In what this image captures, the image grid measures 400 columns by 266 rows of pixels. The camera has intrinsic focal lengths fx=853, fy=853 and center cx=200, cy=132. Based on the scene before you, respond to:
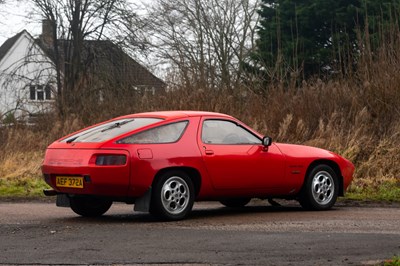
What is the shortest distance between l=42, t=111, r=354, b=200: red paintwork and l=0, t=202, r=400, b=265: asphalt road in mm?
418

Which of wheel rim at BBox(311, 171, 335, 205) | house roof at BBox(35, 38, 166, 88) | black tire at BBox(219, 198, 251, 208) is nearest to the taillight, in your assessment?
black tire at BBox(219, 198, 251, 208)

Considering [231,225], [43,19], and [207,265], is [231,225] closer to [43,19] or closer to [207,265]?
[207,265]

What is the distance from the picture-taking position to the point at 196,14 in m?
48.8

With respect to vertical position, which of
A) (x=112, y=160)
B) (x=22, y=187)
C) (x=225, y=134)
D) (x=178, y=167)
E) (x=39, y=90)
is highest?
(x=39, y=90)

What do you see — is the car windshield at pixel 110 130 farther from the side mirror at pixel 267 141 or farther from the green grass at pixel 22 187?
the green grass at pixel 22 187

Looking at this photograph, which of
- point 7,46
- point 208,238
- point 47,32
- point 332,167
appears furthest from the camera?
point 7,46

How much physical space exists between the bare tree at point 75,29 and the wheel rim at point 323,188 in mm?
24162

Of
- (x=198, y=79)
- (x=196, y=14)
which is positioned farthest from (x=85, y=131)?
(x=196, y=14)

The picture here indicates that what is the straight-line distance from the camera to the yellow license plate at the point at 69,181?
35.8 feet

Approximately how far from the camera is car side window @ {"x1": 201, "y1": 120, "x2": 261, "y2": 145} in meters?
11.8

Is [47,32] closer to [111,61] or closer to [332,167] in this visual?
[111,61]

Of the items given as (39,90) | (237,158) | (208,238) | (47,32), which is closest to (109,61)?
(47,32)

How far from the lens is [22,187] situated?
17594mm

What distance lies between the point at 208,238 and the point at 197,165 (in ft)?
7.31
